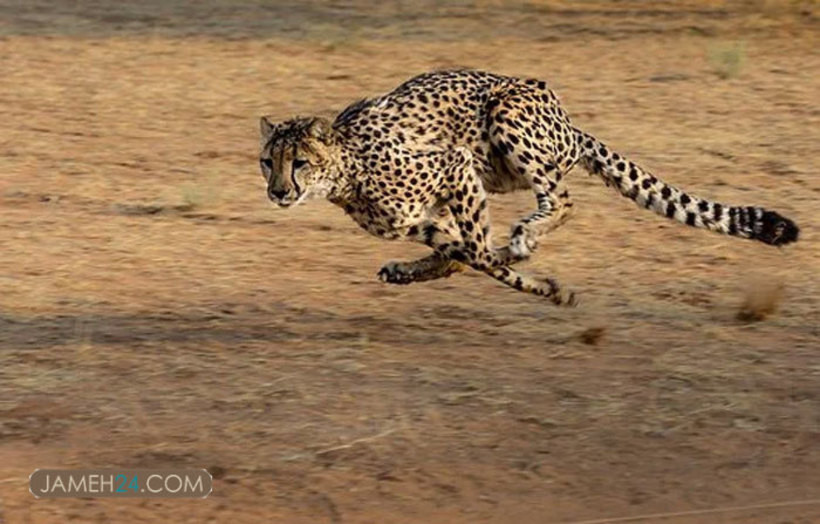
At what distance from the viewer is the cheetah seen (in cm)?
770

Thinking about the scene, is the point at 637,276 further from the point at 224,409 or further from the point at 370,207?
the point at 224,409

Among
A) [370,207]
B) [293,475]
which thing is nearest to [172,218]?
[370,207]

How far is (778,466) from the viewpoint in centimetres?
652

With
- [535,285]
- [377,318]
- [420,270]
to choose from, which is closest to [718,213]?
[535,285]

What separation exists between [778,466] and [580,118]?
5897mm

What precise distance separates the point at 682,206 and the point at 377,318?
138 centimetres

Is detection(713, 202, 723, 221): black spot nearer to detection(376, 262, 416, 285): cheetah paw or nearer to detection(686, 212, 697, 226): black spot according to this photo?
detection(686, 212, 697, 226): black spot

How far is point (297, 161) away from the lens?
24.9ft

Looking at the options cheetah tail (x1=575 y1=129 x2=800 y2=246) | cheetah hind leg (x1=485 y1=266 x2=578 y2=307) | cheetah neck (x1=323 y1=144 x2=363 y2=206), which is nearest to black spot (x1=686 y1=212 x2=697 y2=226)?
cheetah tail (x1=575 y1=129 x2=800 y2=246)

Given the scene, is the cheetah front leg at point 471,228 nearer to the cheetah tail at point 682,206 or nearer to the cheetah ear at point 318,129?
the cheetah ear at point 318,129

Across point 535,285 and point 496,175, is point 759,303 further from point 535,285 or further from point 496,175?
point 496,175
